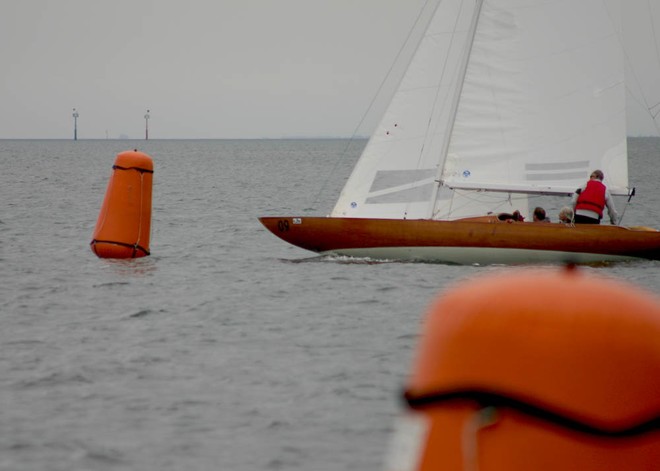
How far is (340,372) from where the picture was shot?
10789mm

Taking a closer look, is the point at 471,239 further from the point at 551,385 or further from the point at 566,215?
the point at 551,385

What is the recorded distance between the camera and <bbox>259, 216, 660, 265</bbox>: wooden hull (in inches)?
719

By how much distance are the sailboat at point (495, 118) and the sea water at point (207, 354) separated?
1.62 meters

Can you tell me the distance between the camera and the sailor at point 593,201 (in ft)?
61.9

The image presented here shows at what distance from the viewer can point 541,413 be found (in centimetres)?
257

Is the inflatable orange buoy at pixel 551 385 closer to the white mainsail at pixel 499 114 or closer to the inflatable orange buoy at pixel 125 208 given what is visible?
the inflatable orange buoy at pixel 125 208

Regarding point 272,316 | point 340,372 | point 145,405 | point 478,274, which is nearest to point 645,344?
point 145,405

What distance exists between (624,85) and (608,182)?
6.10 feet

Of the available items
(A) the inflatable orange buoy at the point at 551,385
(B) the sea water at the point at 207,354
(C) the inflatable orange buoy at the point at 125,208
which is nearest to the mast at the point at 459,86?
(B) the sea water at the point at 207,354

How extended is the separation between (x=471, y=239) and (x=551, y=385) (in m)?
15.9

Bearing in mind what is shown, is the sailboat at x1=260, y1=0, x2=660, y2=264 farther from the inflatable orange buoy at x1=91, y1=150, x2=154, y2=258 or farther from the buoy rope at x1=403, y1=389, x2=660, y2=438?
the buoy rope at x1=403, y1=389, x2=660, y2=438

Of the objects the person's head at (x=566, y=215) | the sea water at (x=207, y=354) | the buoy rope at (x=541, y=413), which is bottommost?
the sea water at (x=207, y=354)

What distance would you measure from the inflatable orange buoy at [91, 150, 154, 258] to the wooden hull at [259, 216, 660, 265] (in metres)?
2.04

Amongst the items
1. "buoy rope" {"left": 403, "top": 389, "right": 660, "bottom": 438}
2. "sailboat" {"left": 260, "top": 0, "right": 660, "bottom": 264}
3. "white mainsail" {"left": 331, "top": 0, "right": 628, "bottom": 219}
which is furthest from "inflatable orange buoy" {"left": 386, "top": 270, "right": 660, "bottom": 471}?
"white mainsail" {"left": 331, "top": 0, "right": 628, "bottom": 219}
